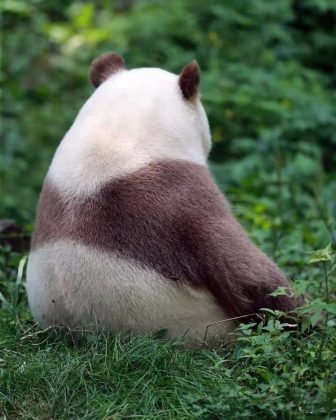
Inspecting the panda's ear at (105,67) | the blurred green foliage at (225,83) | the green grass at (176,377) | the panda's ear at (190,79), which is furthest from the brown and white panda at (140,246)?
the blurred green foliage at (225,83)

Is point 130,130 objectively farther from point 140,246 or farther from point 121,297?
point 121,297

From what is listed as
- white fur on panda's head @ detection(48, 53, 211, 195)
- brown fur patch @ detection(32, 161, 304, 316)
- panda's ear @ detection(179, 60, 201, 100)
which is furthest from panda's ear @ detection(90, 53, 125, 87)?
brown fur patch @ detection(32, 161, 304, 316)

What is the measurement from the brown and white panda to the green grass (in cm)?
15

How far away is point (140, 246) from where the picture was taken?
3975 millimetres

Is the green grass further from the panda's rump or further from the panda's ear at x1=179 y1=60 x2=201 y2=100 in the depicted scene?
the panda's ear at x1=179 y1=60 x2=201 y2=100

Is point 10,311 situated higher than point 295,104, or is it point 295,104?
point 295,104

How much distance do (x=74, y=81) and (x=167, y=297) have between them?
26.7ft

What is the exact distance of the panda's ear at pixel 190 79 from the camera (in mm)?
4500

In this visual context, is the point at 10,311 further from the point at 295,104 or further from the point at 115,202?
the point at 295,104

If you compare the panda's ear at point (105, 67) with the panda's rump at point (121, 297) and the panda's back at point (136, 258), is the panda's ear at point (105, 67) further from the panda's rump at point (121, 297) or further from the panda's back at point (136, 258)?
the panda's rump at point (121, 297)

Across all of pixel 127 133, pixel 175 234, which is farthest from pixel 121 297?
pixel 127 133

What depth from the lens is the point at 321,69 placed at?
36.1 ft

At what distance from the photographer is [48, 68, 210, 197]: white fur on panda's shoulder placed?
410 cm

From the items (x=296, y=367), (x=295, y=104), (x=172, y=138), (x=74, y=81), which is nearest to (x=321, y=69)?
(x=295, y=104)
